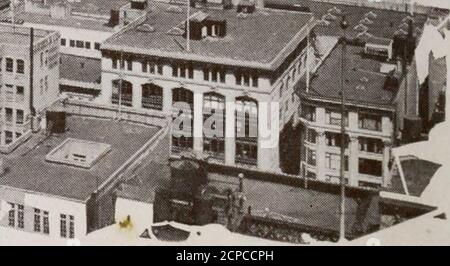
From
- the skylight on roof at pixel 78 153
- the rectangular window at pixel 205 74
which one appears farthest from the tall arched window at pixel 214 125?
the skylight on roof at pixel 78 153

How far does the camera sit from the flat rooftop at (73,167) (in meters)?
32.3

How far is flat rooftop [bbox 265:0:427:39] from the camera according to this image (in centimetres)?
4176

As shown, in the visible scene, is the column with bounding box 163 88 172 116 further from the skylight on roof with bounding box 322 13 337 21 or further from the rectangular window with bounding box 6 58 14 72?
the skylight on roof with bounding box 322 13 337 21

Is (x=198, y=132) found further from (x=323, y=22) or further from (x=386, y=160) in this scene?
(x=323, y=22)

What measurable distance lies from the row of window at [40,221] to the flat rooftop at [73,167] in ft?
2.26

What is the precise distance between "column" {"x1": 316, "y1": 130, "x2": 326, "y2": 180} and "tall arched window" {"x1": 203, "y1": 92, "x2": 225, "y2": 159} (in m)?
4.06

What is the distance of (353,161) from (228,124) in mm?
5647

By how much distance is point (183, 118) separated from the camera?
129 feet

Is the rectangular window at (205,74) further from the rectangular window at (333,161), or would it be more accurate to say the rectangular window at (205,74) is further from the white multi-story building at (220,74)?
the rectangular window at (333,161)

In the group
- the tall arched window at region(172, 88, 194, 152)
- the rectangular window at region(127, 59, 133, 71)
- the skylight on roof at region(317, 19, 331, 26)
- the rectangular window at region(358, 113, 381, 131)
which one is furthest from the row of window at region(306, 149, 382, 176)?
the skylight on roof at region(317, 19, 331, 26)

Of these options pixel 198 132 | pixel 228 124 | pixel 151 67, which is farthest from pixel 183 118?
pixel 151 67

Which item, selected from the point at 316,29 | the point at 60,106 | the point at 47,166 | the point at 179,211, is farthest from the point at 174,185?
the point at 316,29

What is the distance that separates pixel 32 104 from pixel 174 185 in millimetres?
10453

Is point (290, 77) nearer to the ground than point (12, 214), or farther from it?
farther from it
